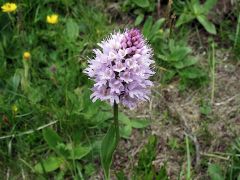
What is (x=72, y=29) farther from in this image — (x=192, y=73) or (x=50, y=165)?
(x=50, y=165)

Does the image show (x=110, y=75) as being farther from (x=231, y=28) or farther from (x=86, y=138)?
(x=231, y=28)

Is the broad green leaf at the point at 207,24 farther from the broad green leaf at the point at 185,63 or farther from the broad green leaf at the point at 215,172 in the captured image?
the broad green leaf at the point at 215,172

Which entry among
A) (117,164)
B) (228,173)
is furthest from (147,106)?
(228,173)

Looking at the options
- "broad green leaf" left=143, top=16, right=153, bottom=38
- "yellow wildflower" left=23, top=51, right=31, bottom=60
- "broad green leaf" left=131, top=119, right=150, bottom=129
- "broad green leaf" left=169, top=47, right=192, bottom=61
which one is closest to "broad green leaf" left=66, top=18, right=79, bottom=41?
"yellow wildflower" left=23, top=51, right=31, bottom=60

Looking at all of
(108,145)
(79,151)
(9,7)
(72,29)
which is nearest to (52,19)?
(72,29)

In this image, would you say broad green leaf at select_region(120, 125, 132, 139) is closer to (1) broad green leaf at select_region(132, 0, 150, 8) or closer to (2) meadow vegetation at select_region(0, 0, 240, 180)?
(2) meadow vegetation at select_region(0, 0, 240, 180)

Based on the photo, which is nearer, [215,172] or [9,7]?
[215,172]

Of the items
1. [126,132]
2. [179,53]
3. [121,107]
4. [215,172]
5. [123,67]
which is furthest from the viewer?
[179,53]
